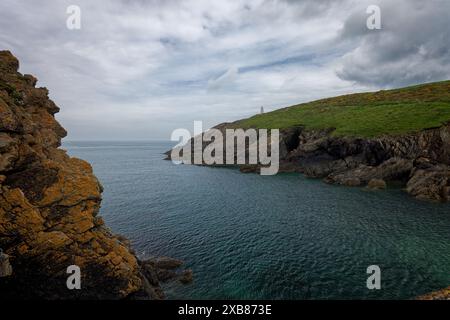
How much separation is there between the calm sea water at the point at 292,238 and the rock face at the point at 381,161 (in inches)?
209

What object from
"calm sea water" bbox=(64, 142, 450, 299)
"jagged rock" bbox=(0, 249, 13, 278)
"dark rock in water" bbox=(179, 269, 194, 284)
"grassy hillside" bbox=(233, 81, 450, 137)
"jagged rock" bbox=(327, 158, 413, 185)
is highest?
"grassy hillside" bbox=(233, 81, 450, 137)

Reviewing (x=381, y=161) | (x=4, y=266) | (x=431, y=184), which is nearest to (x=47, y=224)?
(x=4, y=266)

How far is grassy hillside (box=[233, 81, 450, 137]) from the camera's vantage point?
3329 inches

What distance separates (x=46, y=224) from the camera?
70.4 ft

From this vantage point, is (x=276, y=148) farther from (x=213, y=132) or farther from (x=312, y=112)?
(x=213, y=132)

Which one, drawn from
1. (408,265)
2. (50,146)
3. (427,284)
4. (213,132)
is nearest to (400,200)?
(408,265)

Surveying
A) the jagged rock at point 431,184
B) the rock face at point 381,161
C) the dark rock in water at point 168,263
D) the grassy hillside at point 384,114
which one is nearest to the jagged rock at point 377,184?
the rock face at point 381,161

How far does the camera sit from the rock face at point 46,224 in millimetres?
19828

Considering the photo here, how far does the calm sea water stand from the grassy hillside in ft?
112

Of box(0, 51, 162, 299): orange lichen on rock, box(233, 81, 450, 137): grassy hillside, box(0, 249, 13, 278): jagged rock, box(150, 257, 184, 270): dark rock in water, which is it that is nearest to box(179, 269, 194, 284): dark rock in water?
box(150, 257, 184, 270): dark rock in water

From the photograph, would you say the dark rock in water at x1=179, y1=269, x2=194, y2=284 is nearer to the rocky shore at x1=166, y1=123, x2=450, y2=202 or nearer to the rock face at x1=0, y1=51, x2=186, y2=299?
the rock face at x1=0, y1=51, x2=186, y2=299

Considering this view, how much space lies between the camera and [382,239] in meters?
37.5

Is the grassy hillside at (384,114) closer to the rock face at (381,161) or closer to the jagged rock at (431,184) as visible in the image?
the rock face at (381,161)

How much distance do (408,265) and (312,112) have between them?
117m
